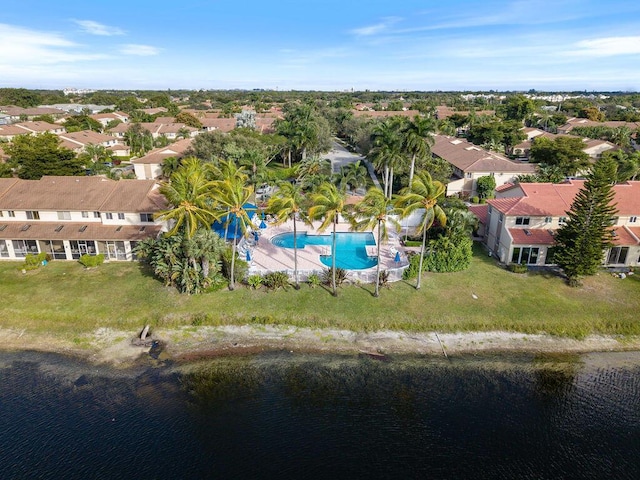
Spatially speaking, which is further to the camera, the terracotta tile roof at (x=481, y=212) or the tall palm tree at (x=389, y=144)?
the tall palm tree at (x=389, y=144)

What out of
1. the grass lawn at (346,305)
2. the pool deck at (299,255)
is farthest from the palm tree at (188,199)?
the grass lawn at (346,305)

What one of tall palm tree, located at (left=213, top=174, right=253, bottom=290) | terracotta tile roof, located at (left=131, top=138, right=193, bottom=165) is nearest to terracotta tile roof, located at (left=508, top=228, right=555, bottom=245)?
tall palm tree, located at (left=213, top=174, right=253, bottom=290)

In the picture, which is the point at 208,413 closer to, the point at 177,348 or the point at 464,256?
the point at 177,348

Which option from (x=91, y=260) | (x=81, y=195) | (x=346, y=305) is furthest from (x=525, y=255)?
(x=81, y=195)

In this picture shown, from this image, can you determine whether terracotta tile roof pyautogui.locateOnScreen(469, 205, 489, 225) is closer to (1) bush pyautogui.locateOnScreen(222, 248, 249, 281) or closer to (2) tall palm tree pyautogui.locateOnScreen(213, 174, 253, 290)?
(1) bush pyautogui.locateOnScreen(222, 248, 249, 281)

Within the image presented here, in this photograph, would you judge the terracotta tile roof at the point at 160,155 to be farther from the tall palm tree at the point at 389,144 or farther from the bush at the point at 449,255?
the bush at the point at 449,255

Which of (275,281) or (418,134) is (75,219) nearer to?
(275,281)
